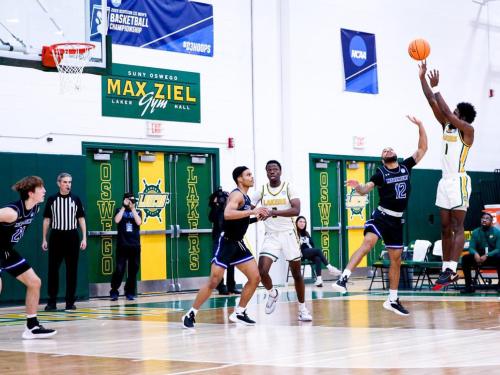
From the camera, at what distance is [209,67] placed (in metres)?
20.6

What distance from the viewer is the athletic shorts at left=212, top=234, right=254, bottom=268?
11.4 metres

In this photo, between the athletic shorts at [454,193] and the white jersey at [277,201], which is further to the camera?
the white jersey at [277,201]

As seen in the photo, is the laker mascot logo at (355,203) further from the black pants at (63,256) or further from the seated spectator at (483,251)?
the black pants at (63,256)

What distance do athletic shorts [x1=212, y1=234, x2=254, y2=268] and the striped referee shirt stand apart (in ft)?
16.9

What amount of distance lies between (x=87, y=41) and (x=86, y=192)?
13.8 feet

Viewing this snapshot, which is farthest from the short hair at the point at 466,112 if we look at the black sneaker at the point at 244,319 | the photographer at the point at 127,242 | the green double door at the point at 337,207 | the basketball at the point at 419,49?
the green double door at the point at 337,207

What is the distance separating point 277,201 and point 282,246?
622 millimetres

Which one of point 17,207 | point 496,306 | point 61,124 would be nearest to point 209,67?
point 61,124

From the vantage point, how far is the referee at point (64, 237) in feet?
52.0

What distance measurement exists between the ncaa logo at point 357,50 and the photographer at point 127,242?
841 centimetres

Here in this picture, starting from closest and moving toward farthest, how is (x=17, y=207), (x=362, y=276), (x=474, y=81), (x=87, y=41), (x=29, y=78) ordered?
(x=17, y=207) → (x=87, y=41) → (x=29, y=78) → (x=362, y=276) → (x=474, y=81)

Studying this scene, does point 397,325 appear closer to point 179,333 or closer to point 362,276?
point 179,333

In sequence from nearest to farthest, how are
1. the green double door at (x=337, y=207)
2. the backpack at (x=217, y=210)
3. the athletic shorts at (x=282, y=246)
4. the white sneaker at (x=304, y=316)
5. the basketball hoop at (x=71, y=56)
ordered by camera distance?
the white sneaker at (x=304, y=316) < the athletic shorts at (x=282, y=246) < the basketball hoop at (x=71, y=56) < the backpack at (x=217, y=210) < the green double door at (x=337, y=207)

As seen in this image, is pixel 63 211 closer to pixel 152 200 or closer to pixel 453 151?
pixel 152 200
